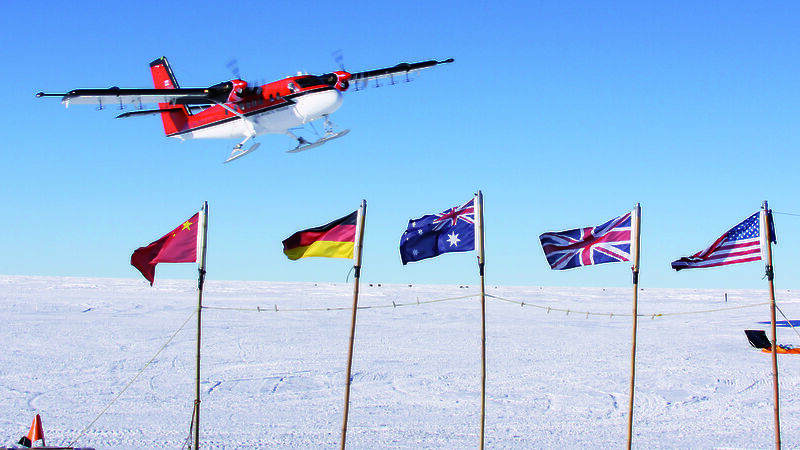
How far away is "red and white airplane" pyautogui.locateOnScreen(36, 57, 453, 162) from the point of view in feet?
108

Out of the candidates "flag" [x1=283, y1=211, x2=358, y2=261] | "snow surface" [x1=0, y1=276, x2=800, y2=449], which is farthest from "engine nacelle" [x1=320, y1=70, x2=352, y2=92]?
"flag" [x1=283, y1=211, x2=358, y2=261]

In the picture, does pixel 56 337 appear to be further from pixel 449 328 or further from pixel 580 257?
pixel 580 257

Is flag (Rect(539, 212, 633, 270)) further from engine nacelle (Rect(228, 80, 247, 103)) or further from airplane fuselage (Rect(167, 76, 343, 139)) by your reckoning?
engine nacelle (Rect(228, 80, 247, 103))

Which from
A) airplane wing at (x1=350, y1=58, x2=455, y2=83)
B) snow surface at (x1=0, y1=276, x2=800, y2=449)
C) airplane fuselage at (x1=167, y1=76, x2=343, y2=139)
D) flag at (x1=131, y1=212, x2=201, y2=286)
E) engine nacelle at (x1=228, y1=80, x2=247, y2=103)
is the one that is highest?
airplane wing at (x1=350, y1=58, x2=455, y2=83)

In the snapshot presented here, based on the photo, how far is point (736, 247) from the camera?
42.5 feet

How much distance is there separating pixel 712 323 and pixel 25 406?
3063 cm

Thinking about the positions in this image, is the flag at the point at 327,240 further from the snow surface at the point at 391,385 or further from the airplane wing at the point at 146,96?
the airplane wing at the point at 146,96

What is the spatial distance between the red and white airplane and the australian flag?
19.7 metres

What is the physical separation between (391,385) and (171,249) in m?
8.07

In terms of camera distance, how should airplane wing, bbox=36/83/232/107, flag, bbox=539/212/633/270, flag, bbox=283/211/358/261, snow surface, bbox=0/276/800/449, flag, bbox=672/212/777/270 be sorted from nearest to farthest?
flag, bbox=672/212/777/270
flag, bbox=283/211/358/261
flag, bbox=539/212/633/270
snow surface, bbox=0/276/800/449
airplane wing, bbox=36/83/232/107

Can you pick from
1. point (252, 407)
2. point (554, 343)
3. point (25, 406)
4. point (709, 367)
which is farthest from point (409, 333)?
point (25, 406)

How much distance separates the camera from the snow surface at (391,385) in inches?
579

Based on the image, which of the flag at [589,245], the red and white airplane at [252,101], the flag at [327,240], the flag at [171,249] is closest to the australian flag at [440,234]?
the flag at [327,240]

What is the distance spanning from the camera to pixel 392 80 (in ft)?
121
